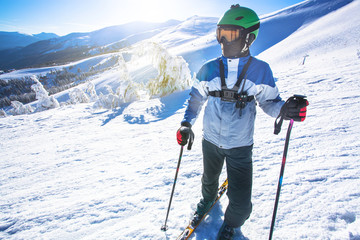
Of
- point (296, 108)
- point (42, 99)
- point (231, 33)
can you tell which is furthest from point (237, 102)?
point (42, 99)

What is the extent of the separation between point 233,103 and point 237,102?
0.05m

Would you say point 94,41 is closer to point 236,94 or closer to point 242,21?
point 242,21

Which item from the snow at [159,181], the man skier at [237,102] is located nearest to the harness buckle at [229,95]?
the man skier at [237,102]

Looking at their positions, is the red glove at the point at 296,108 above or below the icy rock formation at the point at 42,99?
above

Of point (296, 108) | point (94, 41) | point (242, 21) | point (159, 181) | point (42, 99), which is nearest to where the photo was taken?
point (296, 108)

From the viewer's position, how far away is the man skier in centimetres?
143

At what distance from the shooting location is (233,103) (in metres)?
1.47

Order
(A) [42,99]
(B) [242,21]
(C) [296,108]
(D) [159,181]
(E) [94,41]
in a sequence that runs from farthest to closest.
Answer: (E) [94,41]
(A) [42,99]
(D) [159,181]
(B) [242,21]
(C) [296,108]

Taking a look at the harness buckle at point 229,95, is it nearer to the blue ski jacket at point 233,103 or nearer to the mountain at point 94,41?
the blue ski jacket at point 233,103

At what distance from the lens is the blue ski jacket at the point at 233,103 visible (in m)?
1.43

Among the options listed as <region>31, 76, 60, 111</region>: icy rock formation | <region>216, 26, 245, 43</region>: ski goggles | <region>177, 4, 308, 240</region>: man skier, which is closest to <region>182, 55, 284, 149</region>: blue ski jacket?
<region>177, 4, 308, 240</region>: man skier

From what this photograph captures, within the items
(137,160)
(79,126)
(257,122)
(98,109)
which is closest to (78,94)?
(98,109)

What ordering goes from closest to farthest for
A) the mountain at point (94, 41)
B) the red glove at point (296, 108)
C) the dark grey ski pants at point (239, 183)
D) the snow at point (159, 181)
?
the red glove at point (296, 108), the dark grey ski pants at point (239, 183), the snow at point (159, 181), the mountain at point (94, 41)

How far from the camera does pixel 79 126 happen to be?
18.7ft
